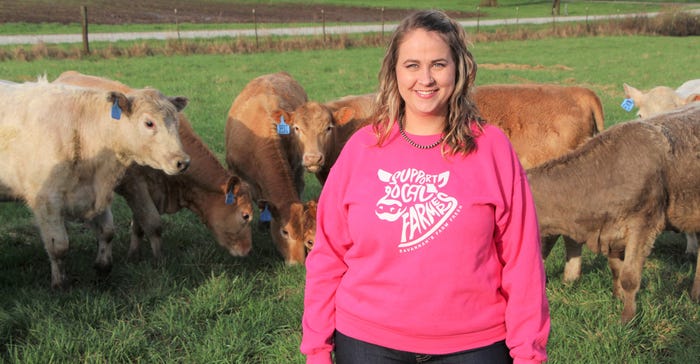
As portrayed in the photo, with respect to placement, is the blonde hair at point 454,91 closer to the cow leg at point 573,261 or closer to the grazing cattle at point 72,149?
the grazing cattle at point 72,149

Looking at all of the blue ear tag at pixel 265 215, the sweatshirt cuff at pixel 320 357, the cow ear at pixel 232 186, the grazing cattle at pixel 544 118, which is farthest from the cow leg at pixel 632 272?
the cow ear at pixel 232 186

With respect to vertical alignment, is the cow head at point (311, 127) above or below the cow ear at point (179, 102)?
below

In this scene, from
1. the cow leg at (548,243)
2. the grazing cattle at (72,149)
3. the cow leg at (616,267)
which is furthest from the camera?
the cow leg at (548,243)

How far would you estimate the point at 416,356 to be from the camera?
247 centimetres

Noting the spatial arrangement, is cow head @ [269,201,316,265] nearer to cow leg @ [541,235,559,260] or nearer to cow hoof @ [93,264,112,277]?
cow hoof @ [93,264,112,277]

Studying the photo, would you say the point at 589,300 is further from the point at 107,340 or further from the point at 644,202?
the point at 107,340

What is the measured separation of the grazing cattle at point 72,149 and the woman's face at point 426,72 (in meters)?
3.57

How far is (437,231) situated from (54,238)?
4.45 meters

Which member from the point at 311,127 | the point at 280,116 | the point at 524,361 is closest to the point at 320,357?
the point at 524,361

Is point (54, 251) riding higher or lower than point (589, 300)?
higher

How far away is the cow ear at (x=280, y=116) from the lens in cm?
753

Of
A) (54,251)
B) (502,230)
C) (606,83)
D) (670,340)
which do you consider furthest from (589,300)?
(606,83)

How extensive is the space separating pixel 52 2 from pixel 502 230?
182ft

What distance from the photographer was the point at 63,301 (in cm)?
540
